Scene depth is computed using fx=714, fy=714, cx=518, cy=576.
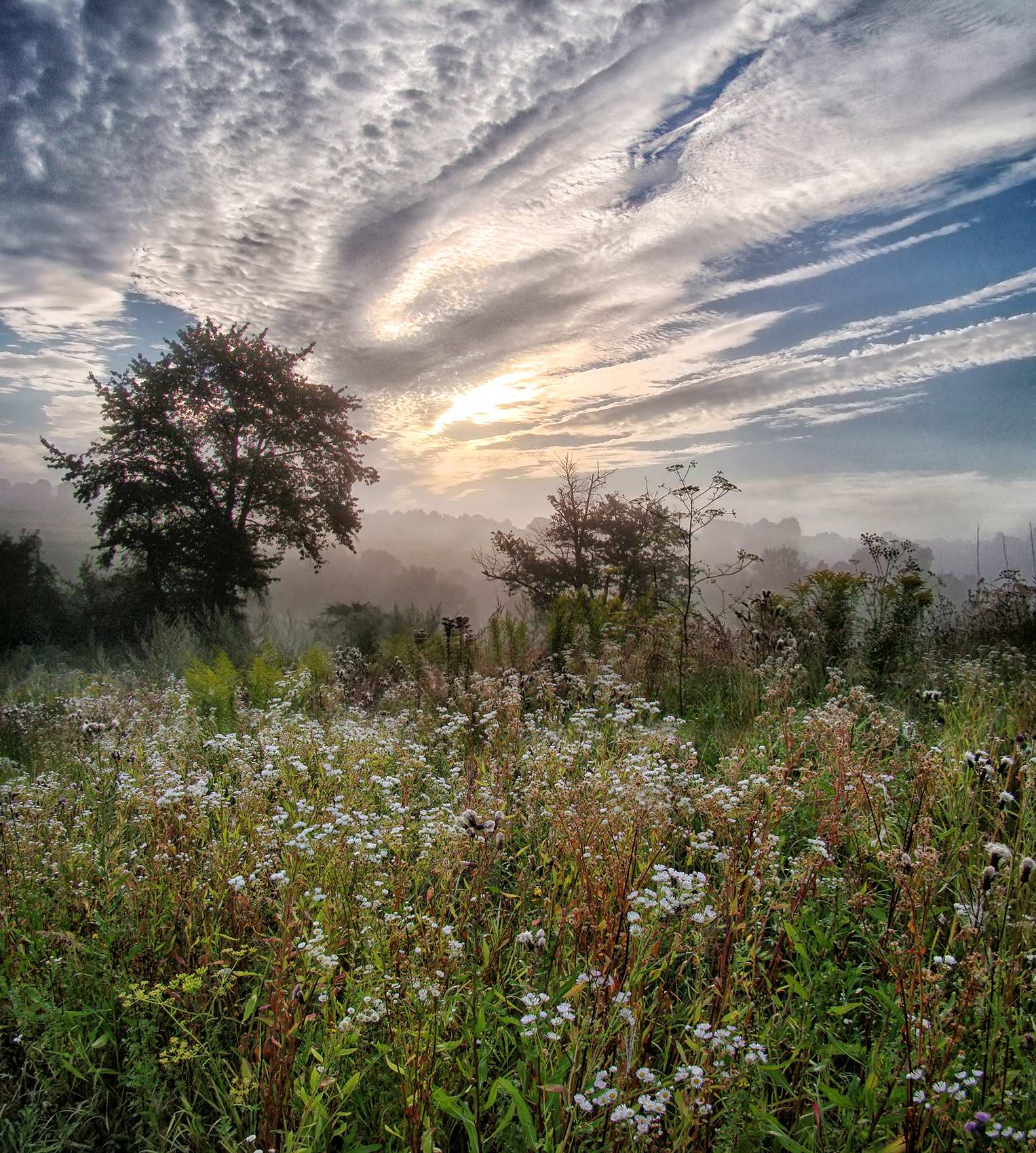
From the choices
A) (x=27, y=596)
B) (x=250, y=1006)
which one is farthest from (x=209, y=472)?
(x=250, y=1006)

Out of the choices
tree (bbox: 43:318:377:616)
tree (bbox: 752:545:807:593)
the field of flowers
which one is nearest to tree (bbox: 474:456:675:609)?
tree (bbox: 43:318:377:616)

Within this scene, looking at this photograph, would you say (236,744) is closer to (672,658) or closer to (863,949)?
(863,949)

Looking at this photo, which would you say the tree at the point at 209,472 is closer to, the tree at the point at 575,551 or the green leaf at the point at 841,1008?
the tree at the point at 575,551

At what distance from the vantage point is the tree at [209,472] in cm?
2183

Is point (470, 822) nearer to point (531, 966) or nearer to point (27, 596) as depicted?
point (531, 966)

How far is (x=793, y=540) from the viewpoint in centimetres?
15850

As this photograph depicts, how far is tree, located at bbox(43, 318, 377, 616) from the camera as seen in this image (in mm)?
21828

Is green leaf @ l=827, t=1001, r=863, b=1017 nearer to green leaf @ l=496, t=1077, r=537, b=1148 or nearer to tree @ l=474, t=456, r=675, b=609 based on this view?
green leaf @ l=496, t=1077, r=537, b=1148

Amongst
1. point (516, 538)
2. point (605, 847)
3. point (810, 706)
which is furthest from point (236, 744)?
point (516, 538)

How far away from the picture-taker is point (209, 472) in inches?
879

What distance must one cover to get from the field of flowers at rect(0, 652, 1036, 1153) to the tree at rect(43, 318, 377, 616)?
19.0 meters

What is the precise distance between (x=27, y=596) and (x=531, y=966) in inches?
1037

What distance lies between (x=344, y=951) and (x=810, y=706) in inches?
212

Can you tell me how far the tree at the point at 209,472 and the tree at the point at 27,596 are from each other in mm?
3190
